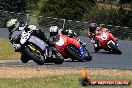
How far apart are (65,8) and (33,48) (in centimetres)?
2554

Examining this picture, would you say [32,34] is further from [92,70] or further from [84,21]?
[84,21]

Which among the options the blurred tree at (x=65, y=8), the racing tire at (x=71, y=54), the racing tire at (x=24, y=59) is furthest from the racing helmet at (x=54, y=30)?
the blurred tree at (x=65, y=8)

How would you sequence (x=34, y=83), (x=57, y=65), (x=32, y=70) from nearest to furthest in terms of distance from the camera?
(x=34, y=83)
(x=32, y=70)
(x=57, y=65)

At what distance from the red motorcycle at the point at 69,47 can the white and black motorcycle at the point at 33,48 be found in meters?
1.27

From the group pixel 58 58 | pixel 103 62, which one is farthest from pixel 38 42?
pixel 103 62

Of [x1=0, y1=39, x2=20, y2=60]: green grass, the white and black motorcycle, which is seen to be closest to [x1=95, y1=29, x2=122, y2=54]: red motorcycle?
[x1=0, y1=39, x2=20, y2=60]: green grass

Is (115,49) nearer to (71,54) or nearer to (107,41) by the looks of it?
(107,41)

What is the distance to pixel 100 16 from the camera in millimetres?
42281

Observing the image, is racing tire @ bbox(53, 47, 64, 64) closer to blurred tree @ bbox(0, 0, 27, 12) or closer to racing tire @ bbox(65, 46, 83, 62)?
racing tire @ bbox(65, 46, 83, 62)

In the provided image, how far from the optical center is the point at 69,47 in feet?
69.6

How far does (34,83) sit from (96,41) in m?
12.9

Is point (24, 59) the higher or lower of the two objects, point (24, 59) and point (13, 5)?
the higher

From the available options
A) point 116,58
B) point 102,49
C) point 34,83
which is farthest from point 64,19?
point 34,83

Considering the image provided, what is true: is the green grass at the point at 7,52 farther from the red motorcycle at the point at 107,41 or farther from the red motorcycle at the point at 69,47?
the red motorcycle at the point at 107,41
